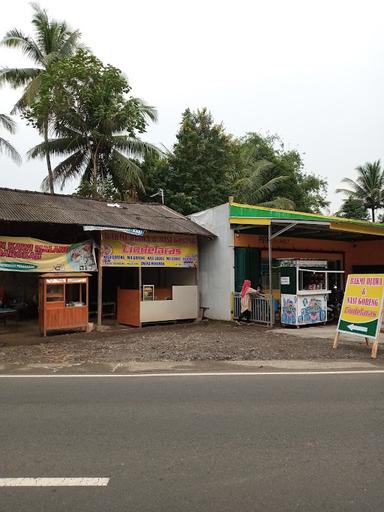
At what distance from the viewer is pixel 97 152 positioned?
25875mm

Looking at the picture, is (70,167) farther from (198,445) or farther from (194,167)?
(198,445)

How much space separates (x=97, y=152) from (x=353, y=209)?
25.5 metres

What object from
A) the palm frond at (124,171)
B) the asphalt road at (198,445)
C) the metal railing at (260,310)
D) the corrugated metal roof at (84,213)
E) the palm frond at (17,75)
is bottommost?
the asphalt road at (198,445)

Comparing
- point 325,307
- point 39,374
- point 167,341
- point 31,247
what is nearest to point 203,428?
point 39,374

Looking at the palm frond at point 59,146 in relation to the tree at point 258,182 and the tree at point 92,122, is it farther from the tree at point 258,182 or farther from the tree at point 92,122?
the tree at point 258,182

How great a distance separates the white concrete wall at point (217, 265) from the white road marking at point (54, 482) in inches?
485

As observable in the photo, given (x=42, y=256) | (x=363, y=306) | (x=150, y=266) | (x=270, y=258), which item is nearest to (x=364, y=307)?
(x=363, y=306)

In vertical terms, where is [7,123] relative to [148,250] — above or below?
above

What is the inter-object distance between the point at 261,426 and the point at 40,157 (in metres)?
24.4

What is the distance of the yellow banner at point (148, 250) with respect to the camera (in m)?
14.2

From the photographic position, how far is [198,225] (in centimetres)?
1708

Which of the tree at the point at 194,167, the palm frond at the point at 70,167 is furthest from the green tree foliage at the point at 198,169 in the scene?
the palm frond at the point at 70,167

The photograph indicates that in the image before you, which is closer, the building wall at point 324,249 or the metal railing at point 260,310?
the metal railing at point 260,310

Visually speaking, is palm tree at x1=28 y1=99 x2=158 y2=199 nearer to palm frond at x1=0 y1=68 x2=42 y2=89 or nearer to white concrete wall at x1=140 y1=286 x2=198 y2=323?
palm frond at x1=0 y1=68 x2=42 y2=89
